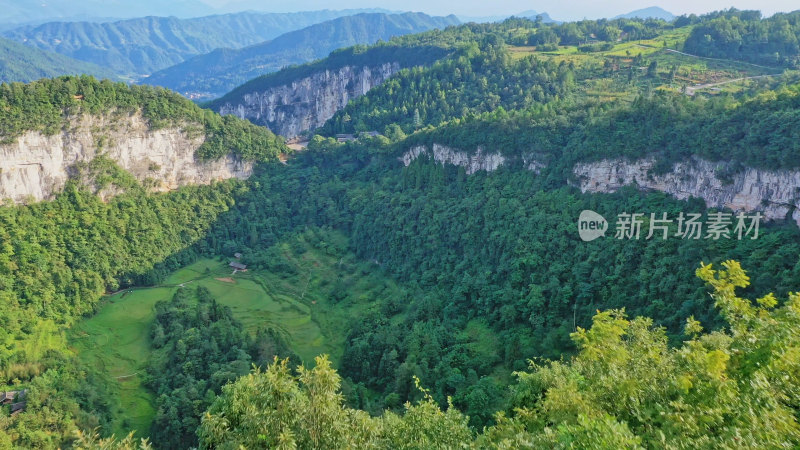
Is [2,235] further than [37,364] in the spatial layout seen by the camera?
Yes

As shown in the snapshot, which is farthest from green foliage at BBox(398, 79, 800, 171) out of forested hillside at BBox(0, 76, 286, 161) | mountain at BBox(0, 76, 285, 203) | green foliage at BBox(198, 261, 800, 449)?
mountain at BBox(0, 76, 285, 203)

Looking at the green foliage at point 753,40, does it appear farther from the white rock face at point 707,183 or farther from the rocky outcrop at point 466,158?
the rocky outcrop at point 466,158

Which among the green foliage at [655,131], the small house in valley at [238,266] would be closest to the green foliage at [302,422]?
the green foliage at [655,131]

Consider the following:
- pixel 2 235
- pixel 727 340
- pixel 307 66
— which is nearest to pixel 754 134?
pixel 727 340

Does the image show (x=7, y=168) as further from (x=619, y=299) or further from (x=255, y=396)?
(x=619, y=299)

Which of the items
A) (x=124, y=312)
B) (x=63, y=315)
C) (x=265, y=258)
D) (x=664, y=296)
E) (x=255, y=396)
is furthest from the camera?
(x=265, y=258)
